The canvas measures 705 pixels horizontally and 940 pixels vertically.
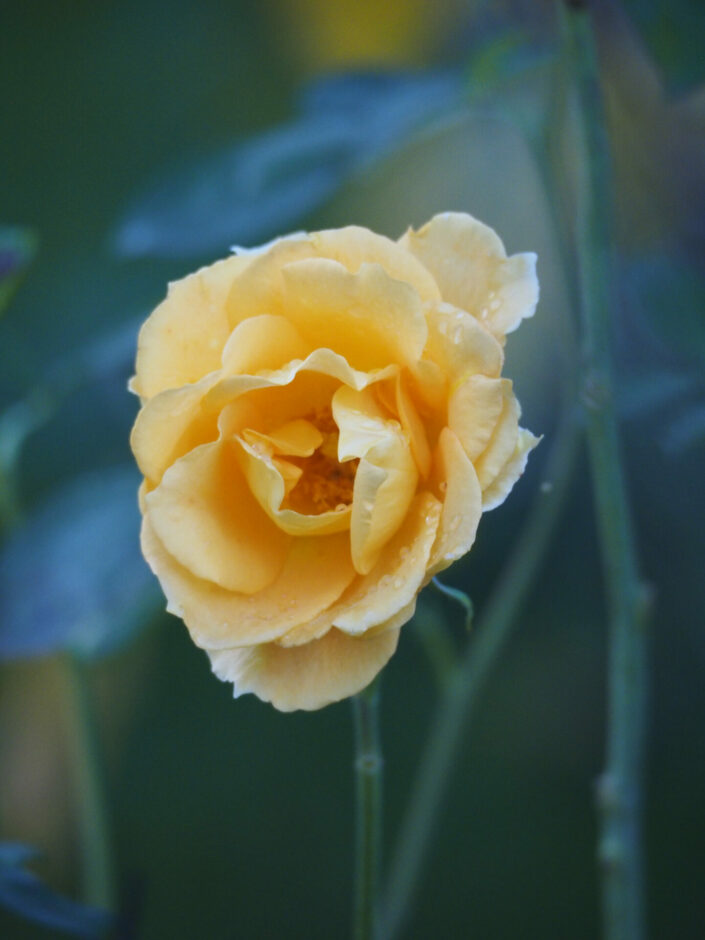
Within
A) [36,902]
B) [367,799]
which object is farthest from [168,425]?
[36,902]

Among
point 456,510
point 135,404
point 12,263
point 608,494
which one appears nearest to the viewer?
point 456,510

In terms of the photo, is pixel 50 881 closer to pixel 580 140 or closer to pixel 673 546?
pixel 673 546

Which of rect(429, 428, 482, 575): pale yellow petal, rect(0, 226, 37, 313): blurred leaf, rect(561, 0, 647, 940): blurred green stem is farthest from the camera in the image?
rect(0, 226, 37, 313): blurred leaf

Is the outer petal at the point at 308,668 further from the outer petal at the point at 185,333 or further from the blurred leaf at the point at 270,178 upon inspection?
the blurred leaf at the point at 270,178

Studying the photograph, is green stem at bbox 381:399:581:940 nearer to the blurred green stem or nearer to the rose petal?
the blurred green stem

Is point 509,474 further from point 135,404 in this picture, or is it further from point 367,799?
point 135,404

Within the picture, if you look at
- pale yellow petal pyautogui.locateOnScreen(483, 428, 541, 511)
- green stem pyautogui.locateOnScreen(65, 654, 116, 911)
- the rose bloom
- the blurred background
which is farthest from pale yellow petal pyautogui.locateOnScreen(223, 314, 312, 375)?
green stem pyautogui.locateOnScreen(65, 654, 116, 911)
